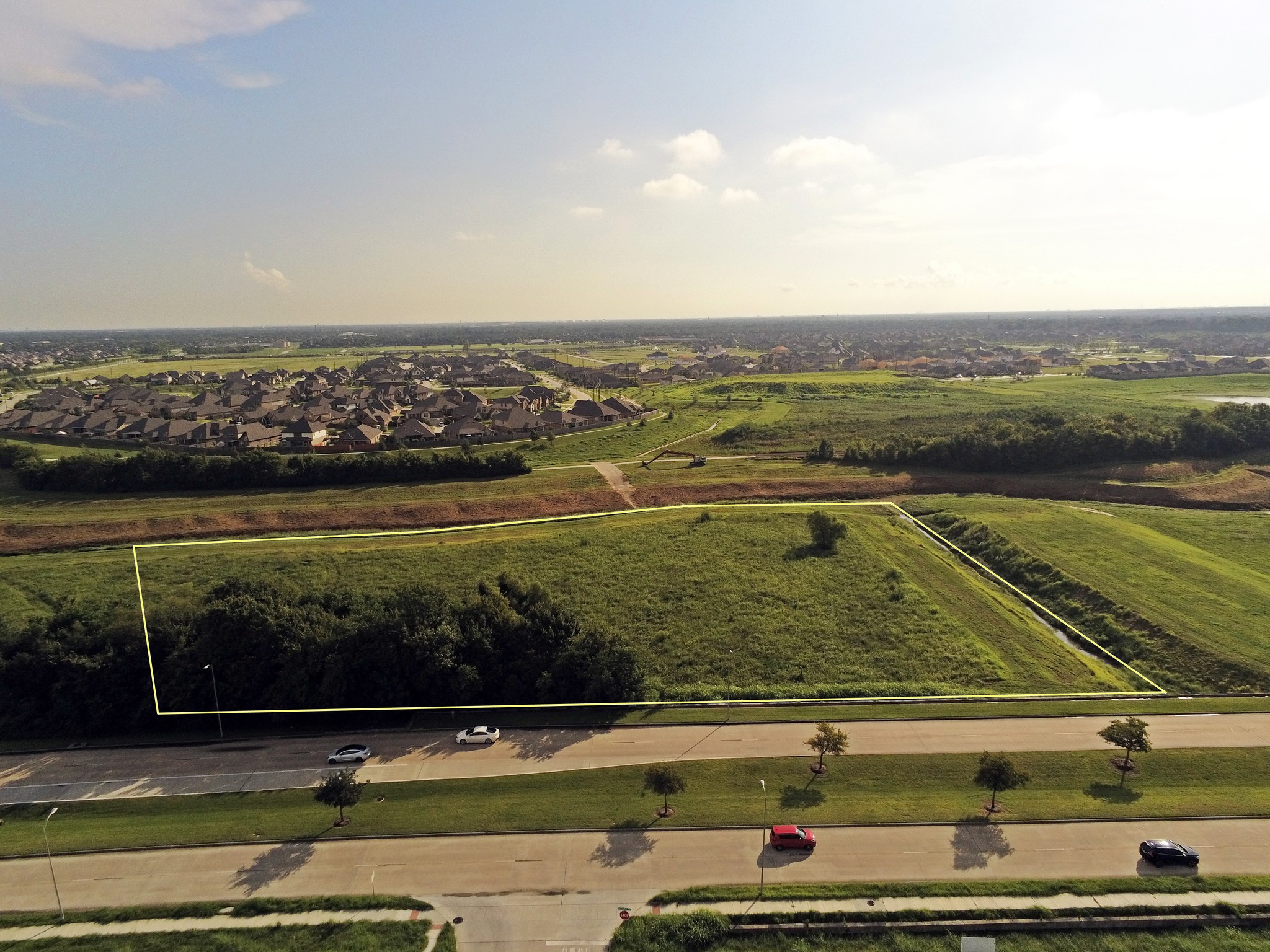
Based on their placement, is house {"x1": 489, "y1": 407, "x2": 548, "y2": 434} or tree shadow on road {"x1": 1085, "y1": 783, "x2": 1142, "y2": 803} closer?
tree shadow on road {"x1": 1085, "y1": 783, "x2": 1142, "y2": 803}

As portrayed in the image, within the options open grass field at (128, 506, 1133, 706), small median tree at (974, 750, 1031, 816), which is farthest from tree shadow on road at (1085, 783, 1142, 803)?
open grass field at (128, 506, 1133, 706)

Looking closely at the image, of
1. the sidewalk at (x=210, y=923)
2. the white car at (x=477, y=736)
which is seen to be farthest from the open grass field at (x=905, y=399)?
the sidewalk at (x=210, y=923)

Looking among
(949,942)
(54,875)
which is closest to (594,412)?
(54,875)

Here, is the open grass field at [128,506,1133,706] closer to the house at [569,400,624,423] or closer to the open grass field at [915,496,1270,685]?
the open grass field at [915,496,1270,685]

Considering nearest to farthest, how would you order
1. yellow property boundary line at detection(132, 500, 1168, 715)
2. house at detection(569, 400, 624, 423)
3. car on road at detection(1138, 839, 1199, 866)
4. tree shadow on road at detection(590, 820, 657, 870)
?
car on road at detection(1138, 839, 1199, 866) → tree shadow on road at detection(590, 820, 657, 870) → yellow property boundary line at detection(132, 500, 1168, 715) → house at detection(569, 400, 624, 423)

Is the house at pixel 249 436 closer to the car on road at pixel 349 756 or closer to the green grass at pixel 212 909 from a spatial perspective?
the car on road at pixel 349 756

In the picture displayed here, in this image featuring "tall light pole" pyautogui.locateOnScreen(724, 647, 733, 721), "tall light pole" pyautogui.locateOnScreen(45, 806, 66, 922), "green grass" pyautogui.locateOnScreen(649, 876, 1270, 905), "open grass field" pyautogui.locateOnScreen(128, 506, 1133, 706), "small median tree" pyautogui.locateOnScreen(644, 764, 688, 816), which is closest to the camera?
"green grass" pyautogui.locateOnScreen(649, 876, 1270, 905)
